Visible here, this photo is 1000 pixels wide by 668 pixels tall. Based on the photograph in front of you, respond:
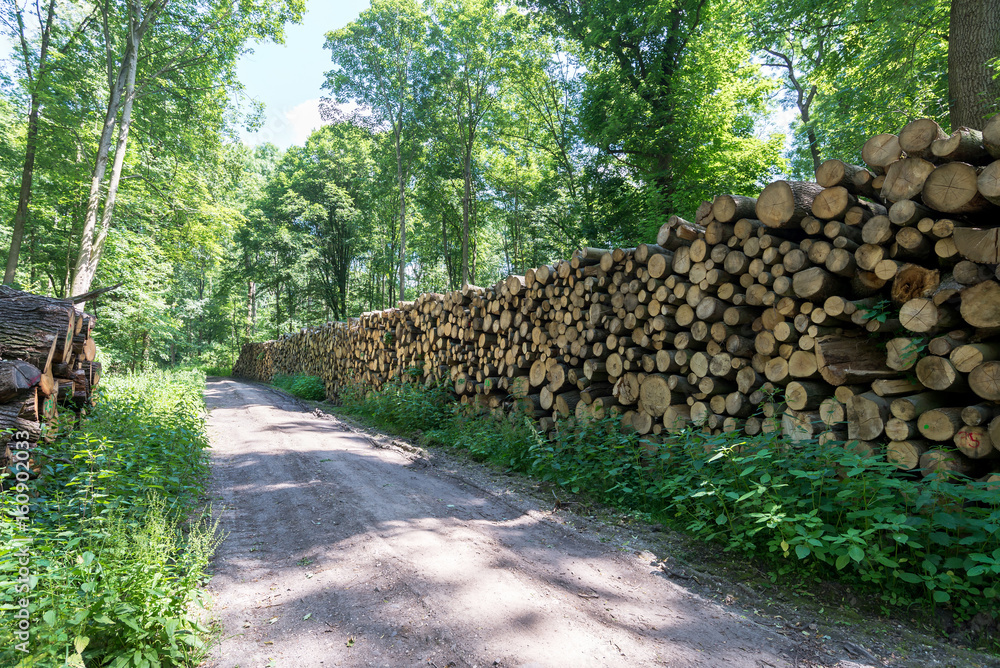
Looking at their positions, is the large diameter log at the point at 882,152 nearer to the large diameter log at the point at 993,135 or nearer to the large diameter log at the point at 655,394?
the large diameter log at the point at 993,135

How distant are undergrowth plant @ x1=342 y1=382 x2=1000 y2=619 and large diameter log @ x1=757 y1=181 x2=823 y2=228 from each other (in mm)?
1841

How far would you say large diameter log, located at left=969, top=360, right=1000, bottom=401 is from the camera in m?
2.84

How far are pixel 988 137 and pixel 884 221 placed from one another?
2.26ft

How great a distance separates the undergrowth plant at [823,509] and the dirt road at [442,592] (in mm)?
656

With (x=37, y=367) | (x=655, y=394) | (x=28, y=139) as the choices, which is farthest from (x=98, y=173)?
(x=655, y=394)

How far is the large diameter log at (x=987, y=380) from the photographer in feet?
9.31

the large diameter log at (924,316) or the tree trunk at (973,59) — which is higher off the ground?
the tree trunk at (973,59)

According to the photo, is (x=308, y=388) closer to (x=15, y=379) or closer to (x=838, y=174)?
(x=15, y=379)

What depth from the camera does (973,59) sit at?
589 centimetres

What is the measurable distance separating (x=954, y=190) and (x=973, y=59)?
469 cm

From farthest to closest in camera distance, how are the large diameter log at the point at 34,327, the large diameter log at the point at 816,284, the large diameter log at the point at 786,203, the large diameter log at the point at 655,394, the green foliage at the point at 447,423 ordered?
the green foliage at the point at 447,423
the large diameter log at the point at 655,394
the large diameter log at the point at 34,327
the large diameter log at the point at 786,203
the large diameter log at the point at 816,284

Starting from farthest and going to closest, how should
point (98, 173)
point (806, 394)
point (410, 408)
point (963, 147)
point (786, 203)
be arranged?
point (98, 173), point (410, 408), point (786, 203), point (806, 394), point (963, 147)

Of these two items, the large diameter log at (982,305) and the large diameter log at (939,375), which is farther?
the large diameter log at (939,375)

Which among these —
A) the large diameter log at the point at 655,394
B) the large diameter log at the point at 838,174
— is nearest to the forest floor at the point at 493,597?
the large diameter log at the point at 655,394
